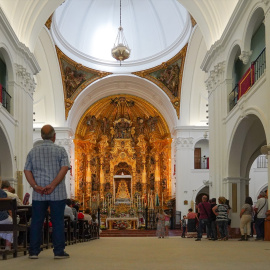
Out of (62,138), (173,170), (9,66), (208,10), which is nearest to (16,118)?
(9,66)

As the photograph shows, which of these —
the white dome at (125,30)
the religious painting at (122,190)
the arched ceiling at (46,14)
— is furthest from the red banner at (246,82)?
the religious painting at (122,190)

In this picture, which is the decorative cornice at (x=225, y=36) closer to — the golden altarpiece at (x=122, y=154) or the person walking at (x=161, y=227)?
the person walking at (x=161, y=227)

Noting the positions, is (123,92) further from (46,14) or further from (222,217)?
(222,217)

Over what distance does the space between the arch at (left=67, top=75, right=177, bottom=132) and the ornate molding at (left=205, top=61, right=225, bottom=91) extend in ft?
31.9

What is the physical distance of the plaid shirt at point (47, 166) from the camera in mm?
5602

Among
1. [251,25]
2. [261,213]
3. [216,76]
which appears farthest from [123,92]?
[261,213]

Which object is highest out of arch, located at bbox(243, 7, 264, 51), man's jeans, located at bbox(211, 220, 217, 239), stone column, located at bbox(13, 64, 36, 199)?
arch, located at bbox(243, 7, 264, 51)

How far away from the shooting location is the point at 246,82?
14.5m

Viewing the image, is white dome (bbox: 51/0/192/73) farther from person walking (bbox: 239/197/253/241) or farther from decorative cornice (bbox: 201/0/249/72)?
person walking (bbox: 239/197/253/241)

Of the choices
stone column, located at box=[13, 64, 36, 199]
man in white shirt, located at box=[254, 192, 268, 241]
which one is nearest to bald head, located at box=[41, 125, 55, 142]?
man in white shirt, located at box=[254, 192, 268, 241]

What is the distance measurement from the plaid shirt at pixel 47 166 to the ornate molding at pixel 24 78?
11.3 meters

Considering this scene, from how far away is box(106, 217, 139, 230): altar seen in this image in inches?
1093

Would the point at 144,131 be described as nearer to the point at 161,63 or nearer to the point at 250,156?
the point at 161,63

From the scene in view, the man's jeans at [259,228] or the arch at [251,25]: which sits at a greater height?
the arch at [251,25]
